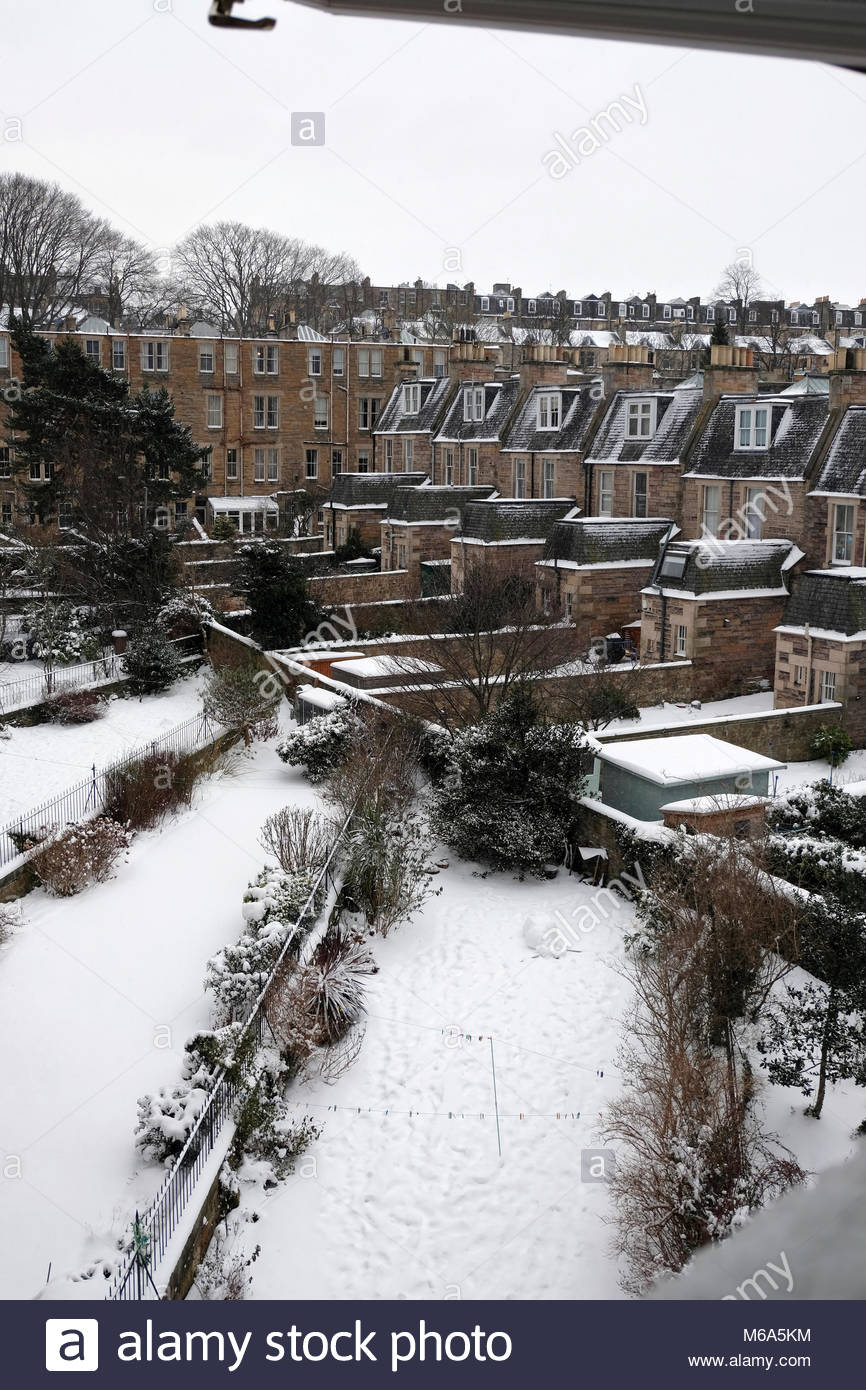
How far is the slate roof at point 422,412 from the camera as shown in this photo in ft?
147

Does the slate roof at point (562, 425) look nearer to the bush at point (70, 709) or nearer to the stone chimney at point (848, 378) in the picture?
the stone chimney at point (848, 378)

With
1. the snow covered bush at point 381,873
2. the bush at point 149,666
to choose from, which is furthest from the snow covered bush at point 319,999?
the bush at point 149,666

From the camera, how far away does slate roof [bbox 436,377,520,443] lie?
4034cm

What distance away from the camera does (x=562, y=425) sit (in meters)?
37.5

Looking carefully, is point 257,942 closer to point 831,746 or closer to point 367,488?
point 831,746

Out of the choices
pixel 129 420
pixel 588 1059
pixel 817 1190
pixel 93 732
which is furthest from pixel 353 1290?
pixel 129 420

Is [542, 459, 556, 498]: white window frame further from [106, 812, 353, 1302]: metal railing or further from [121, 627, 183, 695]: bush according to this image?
[106, 812, 353, 1302]: metal railing

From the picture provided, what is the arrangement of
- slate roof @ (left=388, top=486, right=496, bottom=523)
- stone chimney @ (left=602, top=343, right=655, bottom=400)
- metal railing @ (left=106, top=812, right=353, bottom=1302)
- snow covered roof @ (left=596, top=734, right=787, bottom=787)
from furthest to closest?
1. slate roof @ (left=388, top=486, right=496, bottom=523)
2. stone chimney @ (left=602, top=343, right=655, bottom=400)
3. snow covered roof @ (left=596, top=734, right=787, bottom=787)
4. metal railing @ (left=106, top=812, right=353, bottom=1302)

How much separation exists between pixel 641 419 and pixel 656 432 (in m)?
1.06

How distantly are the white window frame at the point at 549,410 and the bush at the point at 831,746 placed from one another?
17.8 meters

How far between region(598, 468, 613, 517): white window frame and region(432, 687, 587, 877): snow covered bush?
1795cm

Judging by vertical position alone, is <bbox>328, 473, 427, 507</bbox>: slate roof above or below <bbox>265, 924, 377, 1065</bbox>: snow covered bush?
above

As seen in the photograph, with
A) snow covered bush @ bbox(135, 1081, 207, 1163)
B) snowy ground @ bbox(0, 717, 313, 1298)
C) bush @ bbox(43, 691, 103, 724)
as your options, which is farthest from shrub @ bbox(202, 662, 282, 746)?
snow covered bush @ bbox(135, 1081, 207, 1163)

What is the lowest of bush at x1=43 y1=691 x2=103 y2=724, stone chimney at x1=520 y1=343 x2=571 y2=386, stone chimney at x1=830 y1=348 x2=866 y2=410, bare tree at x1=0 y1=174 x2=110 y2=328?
bush at x1=43 y1=691 x2=103 y2=724
